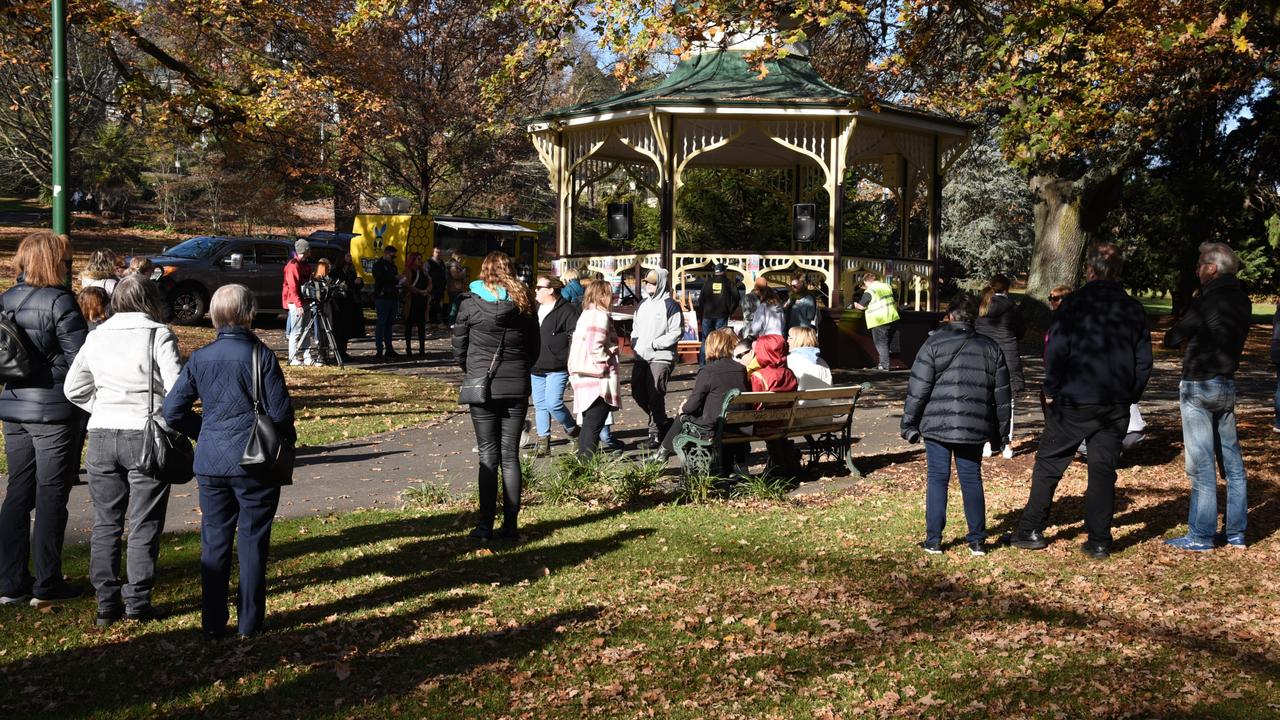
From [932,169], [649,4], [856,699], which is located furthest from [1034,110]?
[932,169]

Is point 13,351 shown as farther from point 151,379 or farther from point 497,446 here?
point 497,446

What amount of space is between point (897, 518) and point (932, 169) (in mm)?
15062

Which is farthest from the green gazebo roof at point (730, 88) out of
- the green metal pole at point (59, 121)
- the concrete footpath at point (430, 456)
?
the green metal pole at point (59, 121)

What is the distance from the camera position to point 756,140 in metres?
23.5

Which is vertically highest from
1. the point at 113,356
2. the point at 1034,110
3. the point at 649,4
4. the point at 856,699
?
the point at 649,4

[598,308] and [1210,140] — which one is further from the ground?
[1210,140]

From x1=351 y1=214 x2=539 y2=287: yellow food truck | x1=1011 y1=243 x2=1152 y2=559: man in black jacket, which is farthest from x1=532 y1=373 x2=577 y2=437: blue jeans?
x1=351 y1=214 x2=539 y2=287: yellow food truck

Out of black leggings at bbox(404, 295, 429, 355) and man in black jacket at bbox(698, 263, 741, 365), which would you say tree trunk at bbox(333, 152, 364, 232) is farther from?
man in black jacket at bbox(698, 263, 741, 365)

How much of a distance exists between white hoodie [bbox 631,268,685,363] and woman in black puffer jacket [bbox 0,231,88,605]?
6.37 m

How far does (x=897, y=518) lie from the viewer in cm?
911

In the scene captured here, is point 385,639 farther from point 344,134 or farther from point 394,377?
point 344,134

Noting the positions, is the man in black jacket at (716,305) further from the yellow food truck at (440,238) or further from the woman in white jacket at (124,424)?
the woman in white jacket at (124,424)

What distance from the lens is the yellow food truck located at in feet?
96.3

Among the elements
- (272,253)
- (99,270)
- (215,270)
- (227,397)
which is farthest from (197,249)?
(227,397)
